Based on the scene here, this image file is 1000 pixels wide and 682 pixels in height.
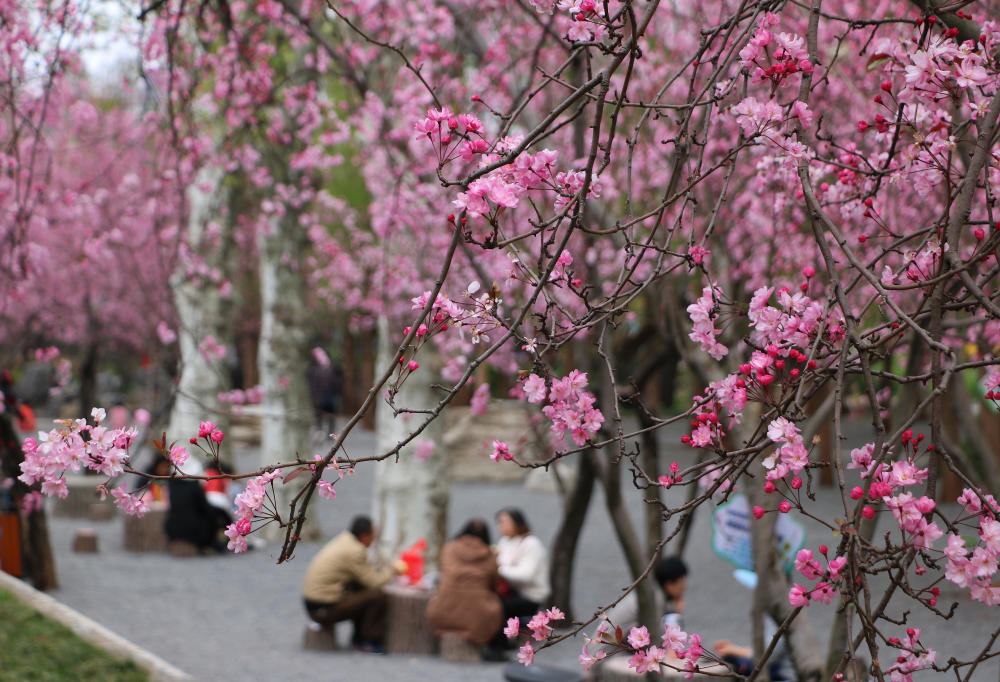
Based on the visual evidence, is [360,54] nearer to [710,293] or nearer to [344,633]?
[344,633]

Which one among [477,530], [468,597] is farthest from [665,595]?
[477,530]

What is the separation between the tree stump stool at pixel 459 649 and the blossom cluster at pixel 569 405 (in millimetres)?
5441

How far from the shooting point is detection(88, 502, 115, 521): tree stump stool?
13312mm

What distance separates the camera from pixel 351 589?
8203 mm

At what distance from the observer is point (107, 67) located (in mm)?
23516

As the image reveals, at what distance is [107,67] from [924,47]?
934 inches

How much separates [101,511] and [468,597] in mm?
7405

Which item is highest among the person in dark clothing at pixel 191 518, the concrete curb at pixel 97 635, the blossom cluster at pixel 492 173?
the blossom cluster at pixel 492 173

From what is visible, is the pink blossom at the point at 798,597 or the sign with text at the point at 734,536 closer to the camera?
the pink blossom at the point at 798,597

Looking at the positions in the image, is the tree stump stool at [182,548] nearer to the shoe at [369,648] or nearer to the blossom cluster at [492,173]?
the shoe at [369,648]

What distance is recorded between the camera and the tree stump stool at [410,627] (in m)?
8.07

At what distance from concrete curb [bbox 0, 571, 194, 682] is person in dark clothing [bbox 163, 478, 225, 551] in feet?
12.2

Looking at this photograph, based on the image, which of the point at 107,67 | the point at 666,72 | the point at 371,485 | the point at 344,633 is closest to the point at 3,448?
the point at 344,633

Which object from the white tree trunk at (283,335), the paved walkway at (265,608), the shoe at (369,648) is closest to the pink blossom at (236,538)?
the paved walkway at (265,608)
